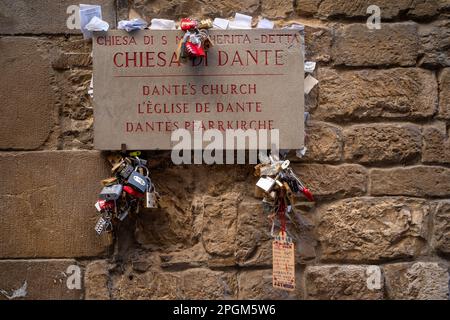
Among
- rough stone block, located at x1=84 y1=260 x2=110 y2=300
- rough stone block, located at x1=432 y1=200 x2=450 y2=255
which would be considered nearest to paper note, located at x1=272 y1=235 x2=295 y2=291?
rough stone block, located at x1=432 y1=200 x2=450 y2=255

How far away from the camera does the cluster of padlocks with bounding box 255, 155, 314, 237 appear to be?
7.98 ft

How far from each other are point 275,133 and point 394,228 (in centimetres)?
76

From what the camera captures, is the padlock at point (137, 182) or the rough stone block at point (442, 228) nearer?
the padlock at point (137, 182)

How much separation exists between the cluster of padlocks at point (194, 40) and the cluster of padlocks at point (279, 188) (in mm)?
621

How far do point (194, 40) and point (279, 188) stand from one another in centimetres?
81

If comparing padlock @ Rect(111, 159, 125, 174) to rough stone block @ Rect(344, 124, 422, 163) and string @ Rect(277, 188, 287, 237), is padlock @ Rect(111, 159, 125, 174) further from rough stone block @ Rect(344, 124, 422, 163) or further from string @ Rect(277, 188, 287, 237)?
rough stone block @ Rect(344, 124, 422, 163)

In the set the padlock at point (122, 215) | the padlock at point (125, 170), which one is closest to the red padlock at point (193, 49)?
the padlock at point (125, 170)

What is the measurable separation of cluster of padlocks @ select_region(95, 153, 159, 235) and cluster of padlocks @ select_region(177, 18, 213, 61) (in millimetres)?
565

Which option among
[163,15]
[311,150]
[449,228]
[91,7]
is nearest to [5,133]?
[91,7]

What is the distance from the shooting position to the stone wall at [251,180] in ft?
8.32

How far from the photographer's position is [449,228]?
8.34 ft

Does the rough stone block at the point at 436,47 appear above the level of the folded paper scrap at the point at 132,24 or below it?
below

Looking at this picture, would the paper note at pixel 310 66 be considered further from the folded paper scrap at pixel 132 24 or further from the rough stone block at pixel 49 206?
the rough stone block at pixel 49 206

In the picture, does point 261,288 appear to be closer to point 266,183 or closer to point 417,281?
point 266,183
